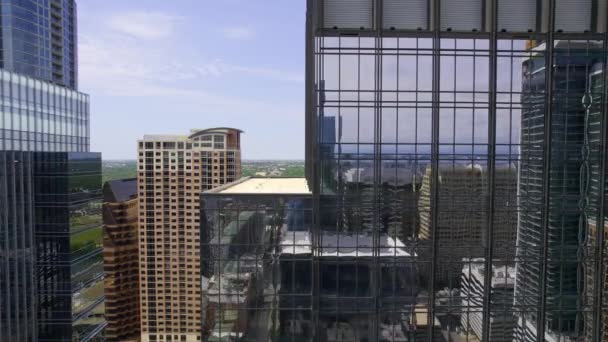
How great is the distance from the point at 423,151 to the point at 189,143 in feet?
209

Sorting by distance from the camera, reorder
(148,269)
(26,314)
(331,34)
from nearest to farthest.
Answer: (331,34) → (26,314) → (148,269)

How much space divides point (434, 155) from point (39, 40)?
40.7 meters

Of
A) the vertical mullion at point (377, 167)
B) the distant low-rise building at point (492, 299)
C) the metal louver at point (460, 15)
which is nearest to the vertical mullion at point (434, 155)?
the metal louver at point (460, 15)

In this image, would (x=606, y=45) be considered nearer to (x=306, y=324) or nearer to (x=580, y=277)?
(x=580, y=277)

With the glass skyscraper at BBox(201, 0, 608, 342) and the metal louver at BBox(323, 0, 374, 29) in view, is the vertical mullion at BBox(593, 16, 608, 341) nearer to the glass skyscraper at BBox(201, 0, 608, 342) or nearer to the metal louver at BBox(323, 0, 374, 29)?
the glass skyscraper at BBox(201, 0, 608, 342)

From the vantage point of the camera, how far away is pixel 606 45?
34.2 ft

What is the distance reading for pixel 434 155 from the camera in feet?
34.2

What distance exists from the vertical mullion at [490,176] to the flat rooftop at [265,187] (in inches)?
189

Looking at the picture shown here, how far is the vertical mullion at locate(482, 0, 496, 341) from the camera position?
33.9ft

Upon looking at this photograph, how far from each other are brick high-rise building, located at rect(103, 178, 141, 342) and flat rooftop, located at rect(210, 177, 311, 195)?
6155 cm

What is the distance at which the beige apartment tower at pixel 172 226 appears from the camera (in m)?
64.9

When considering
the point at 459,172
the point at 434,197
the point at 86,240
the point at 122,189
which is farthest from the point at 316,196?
the point at 122,189

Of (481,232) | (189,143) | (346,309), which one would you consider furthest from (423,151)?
(189,143)

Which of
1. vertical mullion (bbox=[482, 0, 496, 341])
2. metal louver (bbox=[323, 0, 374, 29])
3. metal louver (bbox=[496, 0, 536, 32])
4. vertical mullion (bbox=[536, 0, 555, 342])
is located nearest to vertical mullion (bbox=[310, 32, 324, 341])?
metal louver (bbox=[323, 0, 374, 29])
